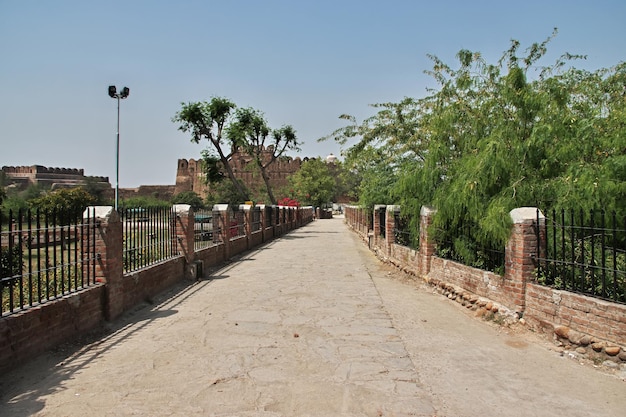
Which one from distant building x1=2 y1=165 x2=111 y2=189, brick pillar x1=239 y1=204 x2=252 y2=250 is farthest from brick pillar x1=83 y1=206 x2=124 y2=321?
distant building x1=2 y1=165 x2=111 y2=189

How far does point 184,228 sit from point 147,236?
1696mm

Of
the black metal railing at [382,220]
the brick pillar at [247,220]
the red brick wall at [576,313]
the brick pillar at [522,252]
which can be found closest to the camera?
the red brick wall at [576,313]

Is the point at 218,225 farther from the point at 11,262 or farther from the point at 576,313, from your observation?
the point at 576,313

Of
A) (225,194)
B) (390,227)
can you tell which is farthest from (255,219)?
(225,194)

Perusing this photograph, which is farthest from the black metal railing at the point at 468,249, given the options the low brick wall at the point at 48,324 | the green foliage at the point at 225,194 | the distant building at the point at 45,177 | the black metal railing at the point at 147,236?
the distant building at the point at 45,177

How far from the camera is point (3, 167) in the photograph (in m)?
70.3

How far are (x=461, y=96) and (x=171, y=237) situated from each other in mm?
7268

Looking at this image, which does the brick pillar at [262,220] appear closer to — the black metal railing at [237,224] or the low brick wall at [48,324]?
the black metal railing at [237,224]

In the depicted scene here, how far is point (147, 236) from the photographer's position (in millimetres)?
8578

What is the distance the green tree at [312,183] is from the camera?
175 feet

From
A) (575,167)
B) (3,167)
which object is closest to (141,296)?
(575,167)

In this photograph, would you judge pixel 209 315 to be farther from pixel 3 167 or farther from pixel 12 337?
pixel 3 167

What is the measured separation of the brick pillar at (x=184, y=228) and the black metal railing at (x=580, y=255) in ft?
23.5

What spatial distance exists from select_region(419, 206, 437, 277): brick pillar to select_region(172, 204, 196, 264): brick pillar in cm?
521
